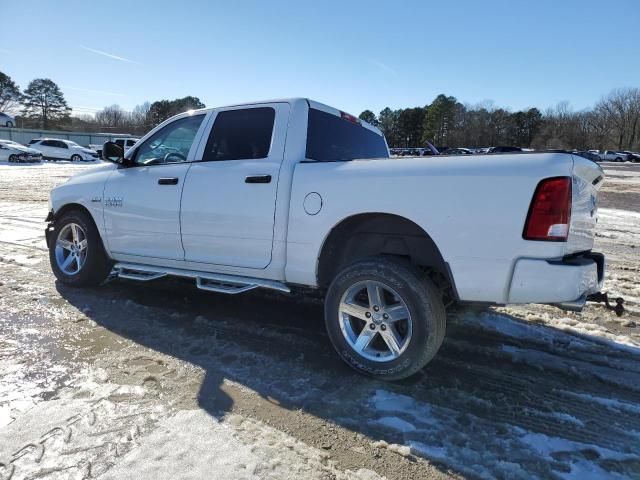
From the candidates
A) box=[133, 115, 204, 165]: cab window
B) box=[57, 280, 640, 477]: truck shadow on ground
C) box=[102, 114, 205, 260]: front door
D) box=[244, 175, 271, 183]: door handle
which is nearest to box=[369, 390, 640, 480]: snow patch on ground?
box=[57, 280, 640, 477]: truck shadow on ground

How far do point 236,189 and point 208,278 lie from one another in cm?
87

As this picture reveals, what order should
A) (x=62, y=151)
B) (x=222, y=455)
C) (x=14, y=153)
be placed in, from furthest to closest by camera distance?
(x=62, y=151) < (x=14, y=153) < (x=222, y=455)

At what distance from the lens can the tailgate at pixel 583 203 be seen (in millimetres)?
2570

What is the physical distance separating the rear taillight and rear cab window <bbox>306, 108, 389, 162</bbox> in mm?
1845

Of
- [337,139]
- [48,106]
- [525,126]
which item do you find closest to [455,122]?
[525,126]

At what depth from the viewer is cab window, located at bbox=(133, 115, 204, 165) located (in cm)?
430

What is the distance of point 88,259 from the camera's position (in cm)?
483

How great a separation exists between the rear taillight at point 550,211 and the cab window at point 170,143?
3.11 meters

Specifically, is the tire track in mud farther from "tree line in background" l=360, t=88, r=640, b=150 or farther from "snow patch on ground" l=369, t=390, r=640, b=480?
"tree line in background" l=360, t=88, r=640, b=150

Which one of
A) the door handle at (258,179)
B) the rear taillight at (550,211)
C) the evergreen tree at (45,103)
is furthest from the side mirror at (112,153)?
the evergreen tree at (45,103)

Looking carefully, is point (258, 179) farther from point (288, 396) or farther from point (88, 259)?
point (88, 259)

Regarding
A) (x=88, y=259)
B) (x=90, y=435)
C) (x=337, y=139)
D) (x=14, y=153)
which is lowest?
(x=90, y=435)

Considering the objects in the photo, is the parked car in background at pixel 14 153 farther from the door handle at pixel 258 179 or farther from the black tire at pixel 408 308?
the black tire at pixel 408 308

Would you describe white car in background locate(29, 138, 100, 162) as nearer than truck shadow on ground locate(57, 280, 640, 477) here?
No
